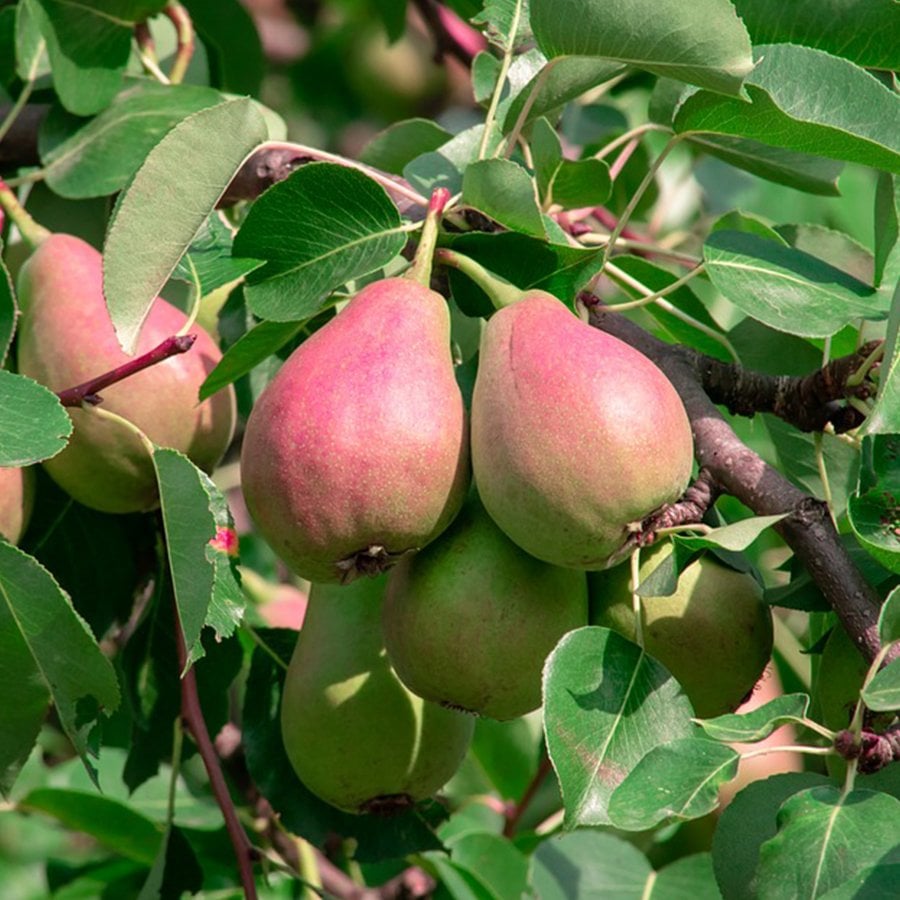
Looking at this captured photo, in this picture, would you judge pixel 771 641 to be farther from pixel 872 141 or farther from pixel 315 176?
pixel 315 176

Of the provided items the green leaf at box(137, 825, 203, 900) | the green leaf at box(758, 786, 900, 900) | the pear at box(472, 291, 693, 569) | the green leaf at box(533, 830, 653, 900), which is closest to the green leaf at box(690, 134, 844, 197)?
the pear at box(472, 291, 693, 569)

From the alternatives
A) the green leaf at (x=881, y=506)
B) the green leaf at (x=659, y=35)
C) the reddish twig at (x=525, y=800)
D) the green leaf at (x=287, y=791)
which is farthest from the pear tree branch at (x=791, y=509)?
the reddish twig at (x=525, y=800)

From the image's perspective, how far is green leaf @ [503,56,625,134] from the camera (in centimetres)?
104

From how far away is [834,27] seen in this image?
1.05 meters

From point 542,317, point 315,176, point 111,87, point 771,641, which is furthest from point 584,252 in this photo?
point 111,87

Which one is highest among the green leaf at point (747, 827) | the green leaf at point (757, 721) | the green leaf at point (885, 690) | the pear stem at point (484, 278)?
the pear stem at point (484, 278)

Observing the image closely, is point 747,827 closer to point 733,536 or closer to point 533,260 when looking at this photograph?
point 733,536

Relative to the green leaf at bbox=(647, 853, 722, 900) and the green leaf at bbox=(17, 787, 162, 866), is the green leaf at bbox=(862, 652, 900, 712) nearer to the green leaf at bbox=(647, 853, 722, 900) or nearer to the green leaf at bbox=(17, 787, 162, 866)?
the green leaf at bbox=(647, 853, 722, 900)

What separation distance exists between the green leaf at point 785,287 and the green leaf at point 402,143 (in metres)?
0.32

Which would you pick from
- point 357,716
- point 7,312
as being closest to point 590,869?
point 357,716

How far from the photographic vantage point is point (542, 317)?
961 millimetres

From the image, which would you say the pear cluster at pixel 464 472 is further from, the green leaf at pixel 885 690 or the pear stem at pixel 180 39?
the pear stem at pixel 180 39

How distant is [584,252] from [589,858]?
70cm

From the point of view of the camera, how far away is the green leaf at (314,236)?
102cm
